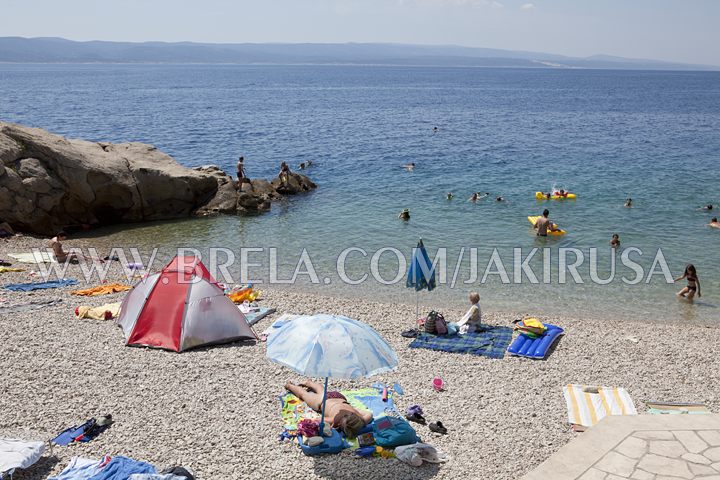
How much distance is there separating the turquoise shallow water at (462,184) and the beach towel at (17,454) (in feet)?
37.3

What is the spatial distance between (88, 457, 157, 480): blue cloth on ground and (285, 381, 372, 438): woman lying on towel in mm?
2757

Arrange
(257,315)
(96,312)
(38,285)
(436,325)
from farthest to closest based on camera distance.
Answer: (38,285) → (257,315) → (96,312) → (436,325)

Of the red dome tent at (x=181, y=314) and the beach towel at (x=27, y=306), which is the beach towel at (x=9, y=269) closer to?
the beach towel at (x=27, y=306)

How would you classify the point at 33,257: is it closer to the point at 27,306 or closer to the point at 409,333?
the point at 27,306

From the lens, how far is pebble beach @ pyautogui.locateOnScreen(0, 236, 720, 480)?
885 centimetres

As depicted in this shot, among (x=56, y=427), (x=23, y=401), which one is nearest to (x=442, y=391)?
(x=56, y=427)

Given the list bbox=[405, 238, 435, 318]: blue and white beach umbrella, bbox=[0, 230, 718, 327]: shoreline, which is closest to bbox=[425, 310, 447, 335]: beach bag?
bbox=[405, 238, 435, 318]: blue and white beach umbrella

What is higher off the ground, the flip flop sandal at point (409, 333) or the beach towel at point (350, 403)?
the beach towel at point (350, 403)

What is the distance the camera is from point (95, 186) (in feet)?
82.2

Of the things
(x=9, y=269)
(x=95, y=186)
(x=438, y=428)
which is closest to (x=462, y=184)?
(x=95, y=186)

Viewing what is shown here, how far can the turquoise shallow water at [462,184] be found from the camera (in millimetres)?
19719

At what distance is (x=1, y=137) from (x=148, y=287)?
45.6 ft

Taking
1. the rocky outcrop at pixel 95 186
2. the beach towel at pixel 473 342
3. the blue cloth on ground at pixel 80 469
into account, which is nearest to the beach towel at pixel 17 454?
the blue cloth on ground at pixel 80 469

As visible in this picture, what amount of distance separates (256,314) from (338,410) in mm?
6096
